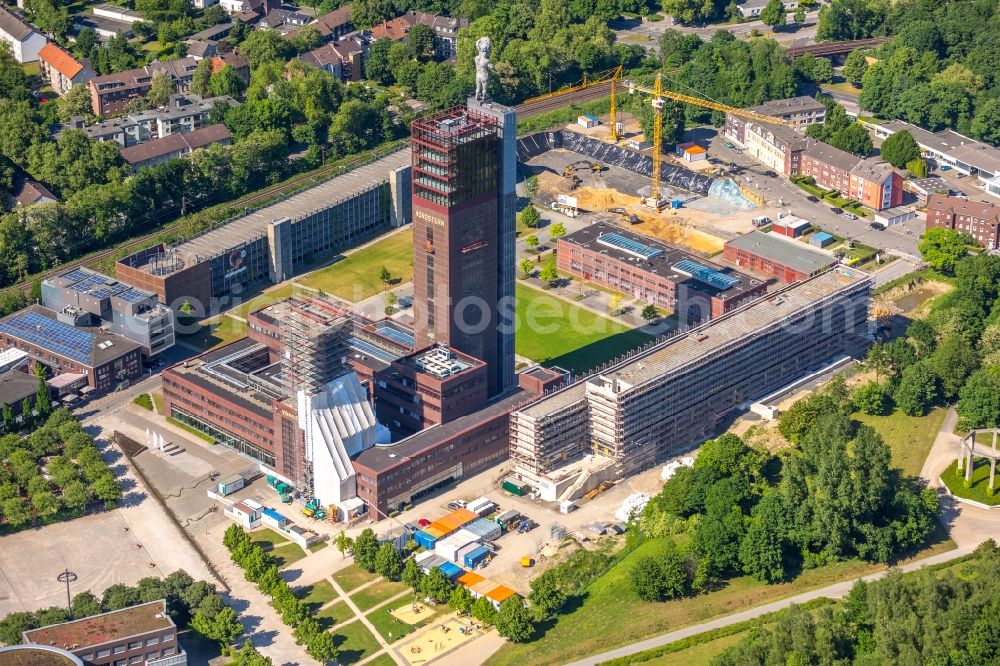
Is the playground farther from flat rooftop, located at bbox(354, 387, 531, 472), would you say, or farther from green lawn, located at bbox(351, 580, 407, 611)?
flat rooftop, located at bbox(354, 387, 531, 472)

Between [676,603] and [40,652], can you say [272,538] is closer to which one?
[40,652]

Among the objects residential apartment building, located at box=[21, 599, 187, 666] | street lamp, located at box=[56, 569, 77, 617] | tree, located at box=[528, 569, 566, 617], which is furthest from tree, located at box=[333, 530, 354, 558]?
street lamp, located at box=[56, 569, 77, 617]

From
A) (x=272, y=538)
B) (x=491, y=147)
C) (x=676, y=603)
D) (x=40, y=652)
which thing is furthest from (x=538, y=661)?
(x=491, y=147)

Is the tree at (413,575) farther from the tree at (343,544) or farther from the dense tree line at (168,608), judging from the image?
the dense tree line at (168,608)

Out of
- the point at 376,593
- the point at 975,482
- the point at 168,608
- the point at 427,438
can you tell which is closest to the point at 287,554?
the point at 376,593

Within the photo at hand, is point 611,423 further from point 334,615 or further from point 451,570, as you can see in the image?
point 334,615
